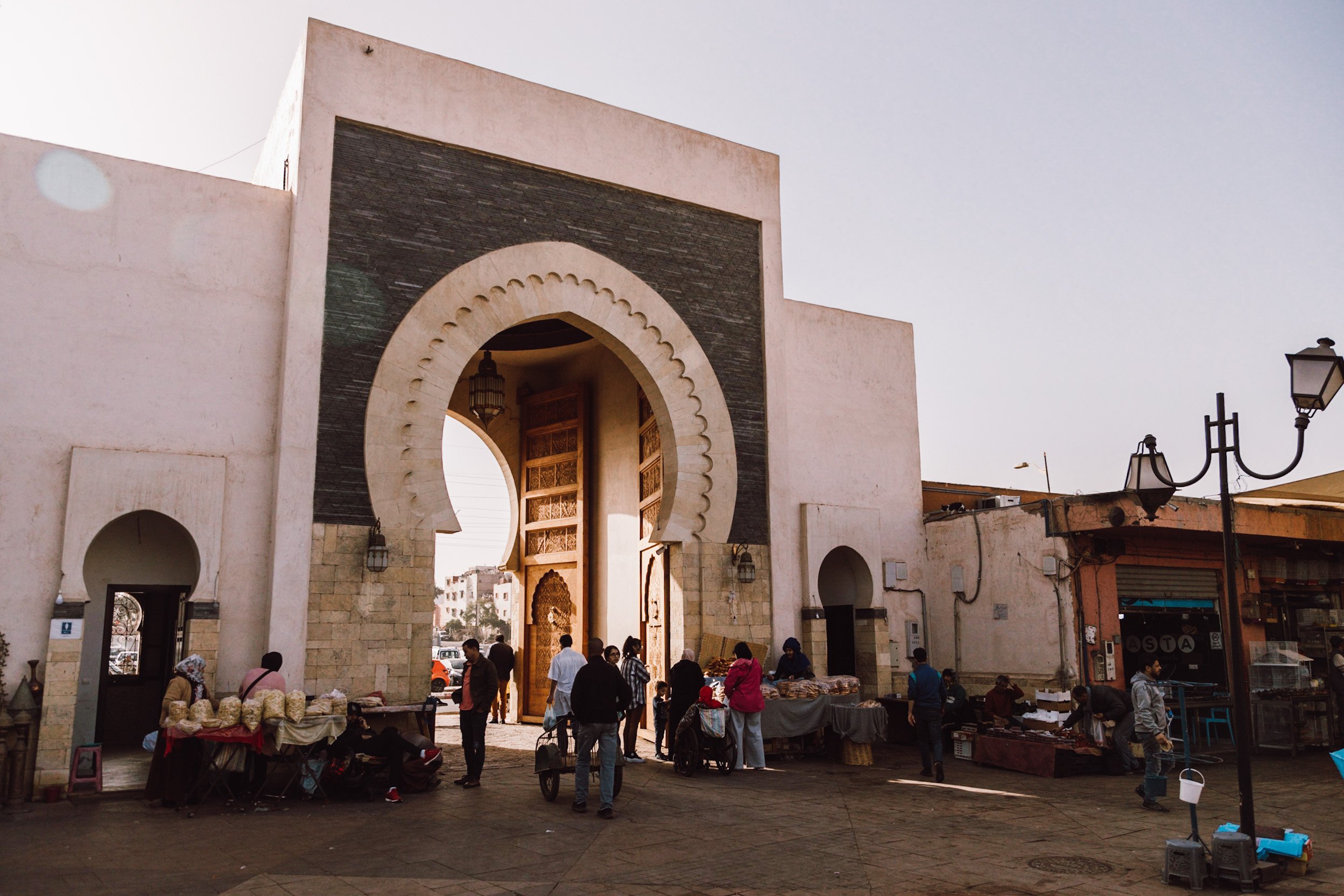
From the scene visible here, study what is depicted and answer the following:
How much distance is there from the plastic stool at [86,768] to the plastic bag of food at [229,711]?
4.90ft

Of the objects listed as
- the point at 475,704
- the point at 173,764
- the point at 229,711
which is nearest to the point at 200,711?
the point at 229,711

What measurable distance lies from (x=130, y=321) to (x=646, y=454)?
673 centimetres

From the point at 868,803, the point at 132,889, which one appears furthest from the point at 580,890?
the point at 868,803

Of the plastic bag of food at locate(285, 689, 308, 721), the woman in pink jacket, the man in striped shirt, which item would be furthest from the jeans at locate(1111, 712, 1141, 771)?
the plastic bag of food at locate(285, 689, 308, 721)

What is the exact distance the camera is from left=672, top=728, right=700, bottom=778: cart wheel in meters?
10.5

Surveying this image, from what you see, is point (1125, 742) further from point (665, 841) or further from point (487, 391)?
point (487, 391)

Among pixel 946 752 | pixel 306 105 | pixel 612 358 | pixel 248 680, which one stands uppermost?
pixel 306 105

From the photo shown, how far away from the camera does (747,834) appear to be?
24.9ft

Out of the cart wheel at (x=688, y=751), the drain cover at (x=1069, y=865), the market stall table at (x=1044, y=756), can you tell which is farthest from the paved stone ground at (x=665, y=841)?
the market stall table at (x=1044, y=756)

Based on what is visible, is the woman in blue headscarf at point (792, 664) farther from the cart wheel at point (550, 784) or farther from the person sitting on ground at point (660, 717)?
the cart wheel at point (550, 784)

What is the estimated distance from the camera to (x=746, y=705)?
427 inches

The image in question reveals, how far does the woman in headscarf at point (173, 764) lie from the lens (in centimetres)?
857

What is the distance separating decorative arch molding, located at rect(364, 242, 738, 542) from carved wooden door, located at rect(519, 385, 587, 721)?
125 inches

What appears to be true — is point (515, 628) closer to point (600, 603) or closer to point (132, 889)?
point (600, 603)
